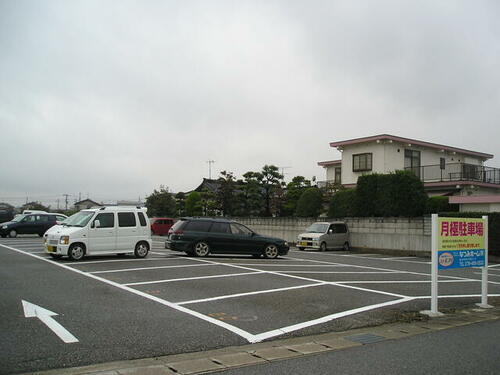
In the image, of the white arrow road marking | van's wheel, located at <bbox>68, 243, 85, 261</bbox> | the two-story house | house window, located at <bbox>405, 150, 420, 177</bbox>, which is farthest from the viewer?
house window, located at <bbox>405, 150, 420, 177</bbox>

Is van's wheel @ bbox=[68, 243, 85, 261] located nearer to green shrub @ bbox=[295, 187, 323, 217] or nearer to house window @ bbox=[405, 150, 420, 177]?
green shrub @ bbox=[295, 187, 323, 217]

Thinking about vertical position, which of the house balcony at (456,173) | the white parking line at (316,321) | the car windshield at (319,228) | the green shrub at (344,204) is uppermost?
the house balcony at (456,173)

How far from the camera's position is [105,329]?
21.6ft

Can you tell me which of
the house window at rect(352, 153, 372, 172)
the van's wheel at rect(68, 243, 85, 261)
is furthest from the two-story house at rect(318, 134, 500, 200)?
the van's wheel at rect(68, 243, 85, 261)

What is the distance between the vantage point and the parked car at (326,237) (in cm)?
2486

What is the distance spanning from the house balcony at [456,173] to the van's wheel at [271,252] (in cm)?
1994

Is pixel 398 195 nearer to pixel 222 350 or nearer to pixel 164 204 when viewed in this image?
pixel 222 350

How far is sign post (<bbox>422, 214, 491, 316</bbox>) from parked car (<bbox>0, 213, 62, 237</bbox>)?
26600 millimetres

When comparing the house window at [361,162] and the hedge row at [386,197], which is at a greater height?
the house window at [361,162]

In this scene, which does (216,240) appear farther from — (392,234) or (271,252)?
A: (392,234)

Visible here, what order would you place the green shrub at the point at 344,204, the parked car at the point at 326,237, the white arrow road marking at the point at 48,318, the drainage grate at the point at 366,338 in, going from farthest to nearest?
the green shrub at the point at 344,204, the parked car at the point at 326,237, the drainage grate at the point at 366,338, the white arrow road marking at the point at 48,318

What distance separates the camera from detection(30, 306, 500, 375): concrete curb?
16.5 feet

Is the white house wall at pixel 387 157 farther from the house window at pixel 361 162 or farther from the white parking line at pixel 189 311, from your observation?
the white parking line at pixel 189 311

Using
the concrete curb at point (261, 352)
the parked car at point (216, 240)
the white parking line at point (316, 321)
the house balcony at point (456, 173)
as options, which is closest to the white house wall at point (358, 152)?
the house balcony at point (456, 173)
